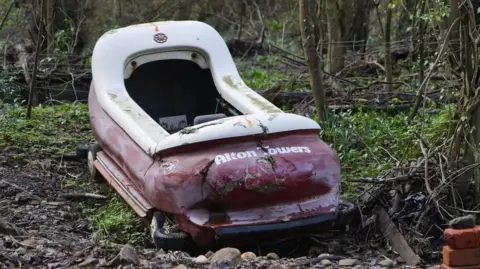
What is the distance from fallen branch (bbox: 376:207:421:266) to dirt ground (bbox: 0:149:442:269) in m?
0.05

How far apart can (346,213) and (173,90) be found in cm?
271

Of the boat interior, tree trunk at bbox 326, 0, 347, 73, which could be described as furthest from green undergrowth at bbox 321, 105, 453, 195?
tree trunk at bbox 326, 0, 347, 73

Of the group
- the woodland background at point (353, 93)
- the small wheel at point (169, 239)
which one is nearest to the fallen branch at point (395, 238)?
the woodland background at point (353, 93)

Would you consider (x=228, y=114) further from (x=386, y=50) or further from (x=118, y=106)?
(x=386, y=50)

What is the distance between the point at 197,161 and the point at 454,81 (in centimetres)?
156

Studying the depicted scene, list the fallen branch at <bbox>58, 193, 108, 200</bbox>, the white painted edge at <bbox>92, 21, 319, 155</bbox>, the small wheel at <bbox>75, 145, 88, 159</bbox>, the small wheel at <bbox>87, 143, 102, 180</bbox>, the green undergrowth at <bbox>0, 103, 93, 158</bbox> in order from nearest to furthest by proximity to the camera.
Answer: the white painted edge at <bbox>92, 21, 319, 155</bbox>
the fallen branch at <bbox>58, 193, 108, 200</bbox>
the small wheel at <bbox>87, 143, 102, 180</bbox>
the small wheel at <bbox>75, 145, 88, 159</bbox>
the green undergrowth at <bbox>0, 103, 93, 158</bbox>

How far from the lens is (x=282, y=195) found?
5.07m

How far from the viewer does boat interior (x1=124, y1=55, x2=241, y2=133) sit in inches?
288

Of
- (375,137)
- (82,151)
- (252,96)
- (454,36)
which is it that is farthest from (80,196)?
(454,36)

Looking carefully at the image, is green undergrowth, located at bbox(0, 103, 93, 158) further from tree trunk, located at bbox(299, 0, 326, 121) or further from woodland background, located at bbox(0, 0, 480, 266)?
tree trunk, located at bbox(299, 0, 326, 121)

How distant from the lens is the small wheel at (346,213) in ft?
17.0

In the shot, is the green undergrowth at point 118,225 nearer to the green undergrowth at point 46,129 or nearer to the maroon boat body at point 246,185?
the maroon boat body at point 246,185

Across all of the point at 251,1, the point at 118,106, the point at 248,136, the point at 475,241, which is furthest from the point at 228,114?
the point at 251,1

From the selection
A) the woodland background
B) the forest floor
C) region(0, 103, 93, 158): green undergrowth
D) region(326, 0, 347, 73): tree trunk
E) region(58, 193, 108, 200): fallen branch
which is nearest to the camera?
the forest floor
